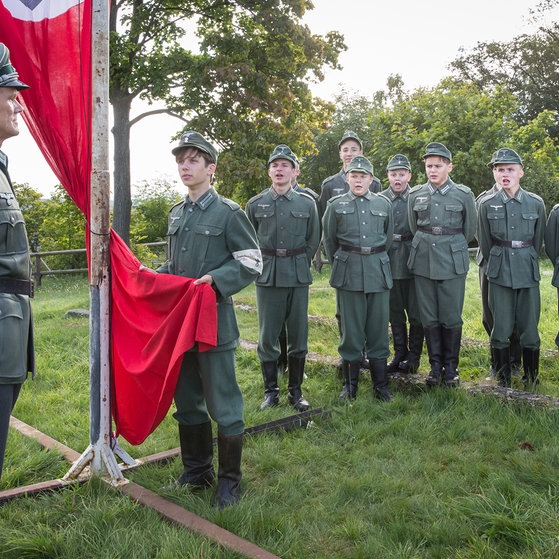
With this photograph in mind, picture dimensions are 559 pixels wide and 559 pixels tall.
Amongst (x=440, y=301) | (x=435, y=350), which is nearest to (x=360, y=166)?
(x=440, y=301)

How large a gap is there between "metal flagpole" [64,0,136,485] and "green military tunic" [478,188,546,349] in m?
3.68

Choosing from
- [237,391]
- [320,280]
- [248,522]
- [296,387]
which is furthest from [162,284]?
[320,280]

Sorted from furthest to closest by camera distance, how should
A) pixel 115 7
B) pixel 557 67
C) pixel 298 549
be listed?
pixel 557 67 < pixel 115 7 < pixel 298 549

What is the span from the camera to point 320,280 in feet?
52.3

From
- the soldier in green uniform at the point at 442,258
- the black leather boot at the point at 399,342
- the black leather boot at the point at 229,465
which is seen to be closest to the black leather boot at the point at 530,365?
the soldier in green uniform at the point at 442,258

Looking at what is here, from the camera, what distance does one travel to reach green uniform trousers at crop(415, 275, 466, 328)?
6.11 m

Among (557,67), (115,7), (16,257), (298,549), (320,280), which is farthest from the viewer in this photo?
(557,67)

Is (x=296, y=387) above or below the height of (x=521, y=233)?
below

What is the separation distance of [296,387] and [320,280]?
1022cm

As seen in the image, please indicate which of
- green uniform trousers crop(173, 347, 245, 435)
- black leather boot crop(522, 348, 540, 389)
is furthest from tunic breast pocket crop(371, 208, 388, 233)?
green uniform trousers crop(173, 347, 245, 435)

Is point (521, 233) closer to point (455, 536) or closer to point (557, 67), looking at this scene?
point (455, 536)

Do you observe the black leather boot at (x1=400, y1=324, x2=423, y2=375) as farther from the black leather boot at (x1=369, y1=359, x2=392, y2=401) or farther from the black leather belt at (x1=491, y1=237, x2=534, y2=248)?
the black leather belt at (x1=491, y1=237, x2=534, y2=248)

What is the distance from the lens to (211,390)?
3762mm

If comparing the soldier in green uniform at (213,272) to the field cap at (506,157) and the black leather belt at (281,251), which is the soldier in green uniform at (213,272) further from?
the field cap at (506,157)
